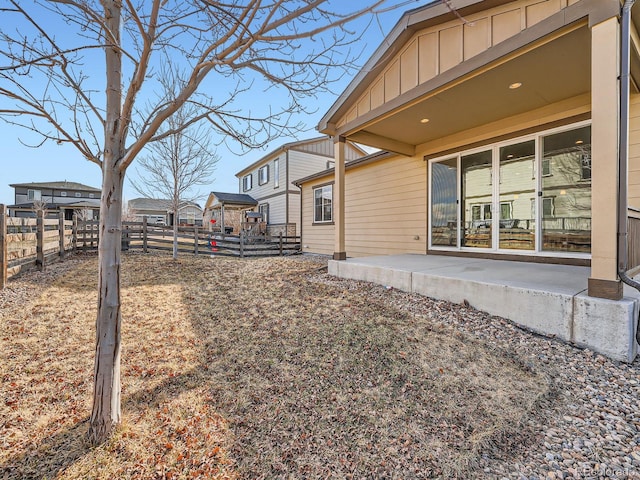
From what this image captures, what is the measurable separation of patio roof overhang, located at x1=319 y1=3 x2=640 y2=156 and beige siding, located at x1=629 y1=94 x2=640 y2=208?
0.41m

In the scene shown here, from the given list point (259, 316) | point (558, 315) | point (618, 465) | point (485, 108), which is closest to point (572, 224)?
point (485, 108)

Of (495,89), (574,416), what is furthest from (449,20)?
(574,416)

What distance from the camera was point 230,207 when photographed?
19109 millimetres

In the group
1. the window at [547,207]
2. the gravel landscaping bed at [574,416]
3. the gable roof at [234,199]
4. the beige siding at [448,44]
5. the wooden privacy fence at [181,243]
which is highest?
the beige siding at [448,44]

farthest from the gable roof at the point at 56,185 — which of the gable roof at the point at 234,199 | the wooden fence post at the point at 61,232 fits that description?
the wooden fence post at the point at 61,232

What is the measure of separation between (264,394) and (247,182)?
1930 centimetres

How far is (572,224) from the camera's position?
4.77 metres

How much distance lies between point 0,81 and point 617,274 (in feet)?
15.4

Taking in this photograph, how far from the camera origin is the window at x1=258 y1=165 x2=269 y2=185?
680 inches

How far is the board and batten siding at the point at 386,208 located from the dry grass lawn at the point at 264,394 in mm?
3597

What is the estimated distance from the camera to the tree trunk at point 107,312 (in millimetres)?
1775

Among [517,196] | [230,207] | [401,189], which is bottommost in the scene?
[517,196]

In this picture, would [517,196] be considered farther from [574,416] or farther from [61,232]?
[61,232]

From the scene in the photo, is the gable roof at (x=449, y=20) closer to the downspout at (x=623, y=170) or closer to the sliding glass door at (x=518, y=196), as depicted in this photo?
the downspout at (x=623, y=170)
